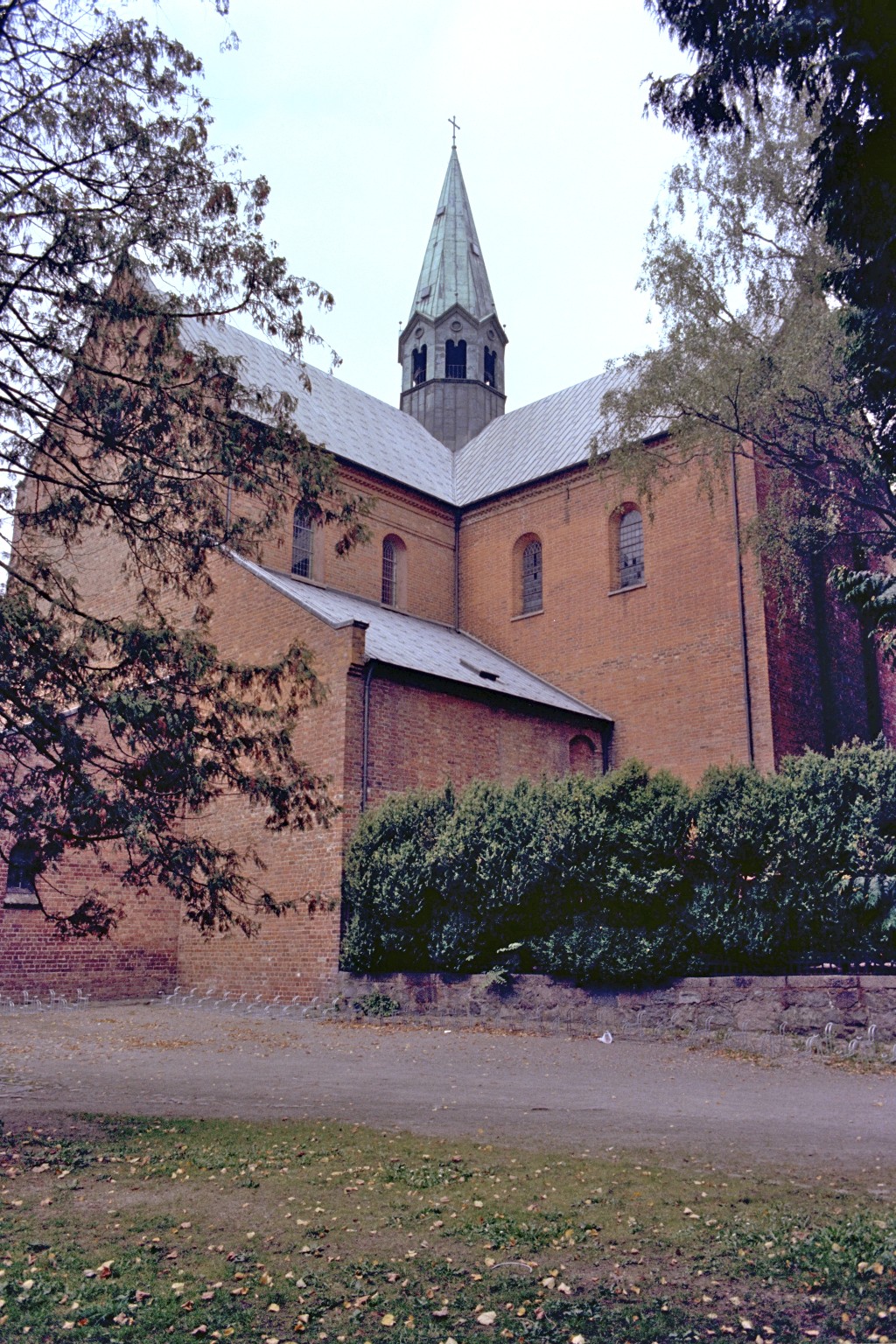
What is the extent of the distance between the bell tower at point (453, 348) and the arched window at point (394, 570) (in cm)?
682

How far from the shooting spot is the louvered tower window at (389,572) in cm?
2516

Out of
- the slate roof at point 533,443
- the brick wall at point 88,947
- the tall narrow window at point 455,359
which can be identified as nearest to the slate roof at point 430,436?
the slate roof at point 533,443

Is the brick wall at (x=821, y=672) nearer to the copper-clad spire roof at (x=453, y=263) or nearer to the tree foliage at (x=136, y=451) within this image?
the tree foliage at (x=136, y=451)

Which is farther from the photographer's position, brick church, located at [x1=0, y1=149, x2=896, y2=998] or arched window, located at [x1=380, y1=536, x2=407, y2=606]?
arched window, located at [x1=380, y1=536, x2=407, y2=606]

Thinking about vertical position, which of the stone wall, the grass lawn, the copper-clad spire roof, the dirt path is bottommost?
the dirt path

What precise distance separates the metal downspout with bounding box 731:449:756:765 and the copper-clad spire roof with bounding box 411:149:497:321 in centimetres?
1530

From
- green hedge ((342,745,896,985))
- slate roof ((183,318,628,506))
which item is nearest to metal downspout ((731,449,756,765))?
slate roof ((183,318,628,506))

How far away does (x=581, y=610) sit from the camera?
23641mm

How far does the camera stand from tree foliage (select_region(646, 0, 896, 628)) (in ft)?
19.0

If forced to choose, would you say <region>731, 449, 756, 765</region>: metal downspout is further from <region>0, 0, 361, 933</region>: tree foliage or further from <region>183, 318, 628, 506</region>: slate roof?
<region>0, 0, 361, 933</region>: tree foliage

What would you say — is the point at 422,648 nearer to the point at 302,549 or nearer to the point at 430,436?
the point at 302,549

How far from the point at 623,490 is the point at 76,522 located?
16.5 meters

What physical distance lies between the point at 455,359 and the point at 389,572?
35.8 feet

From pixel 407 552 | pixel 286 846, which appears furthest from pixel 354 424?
pixel 286 846
